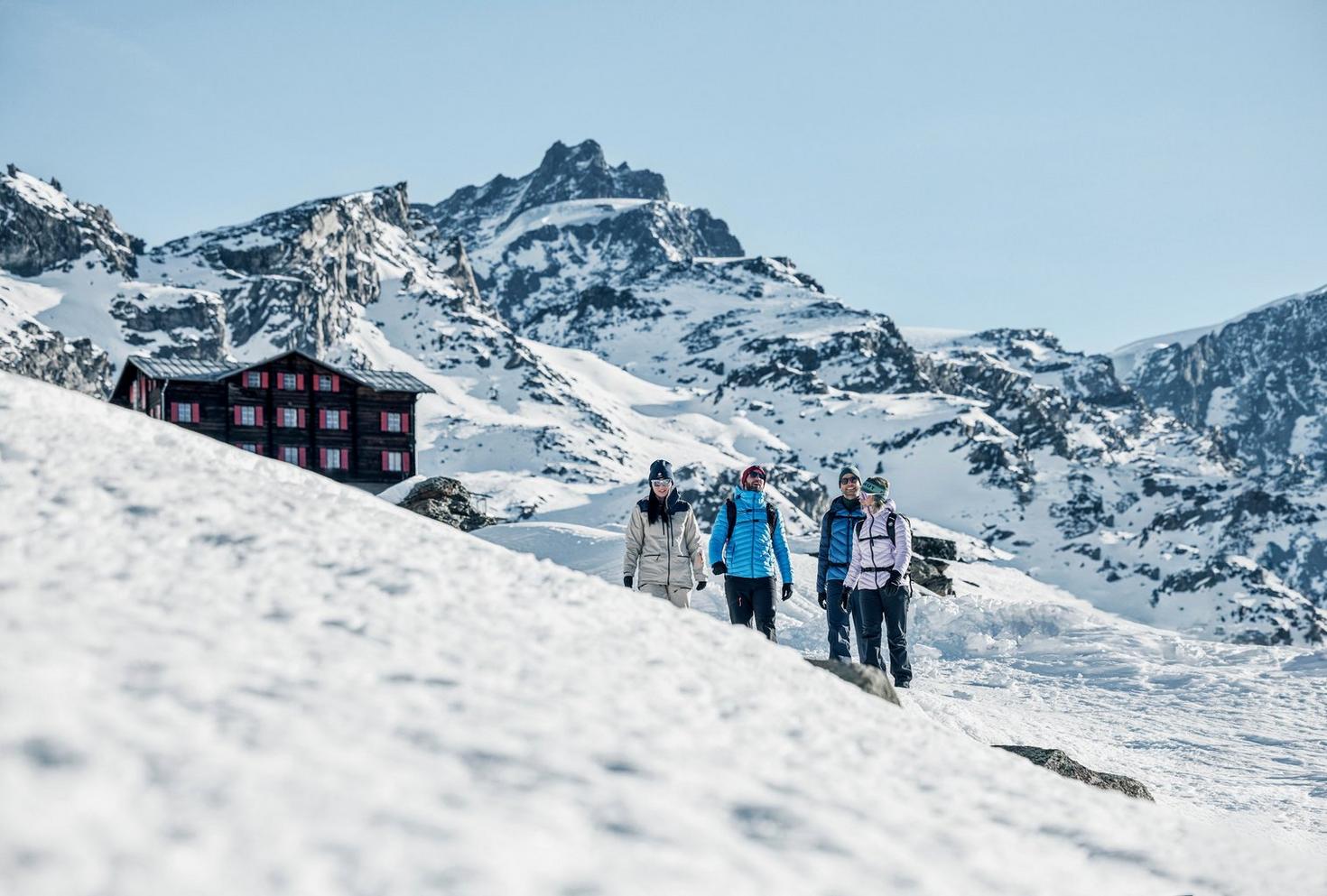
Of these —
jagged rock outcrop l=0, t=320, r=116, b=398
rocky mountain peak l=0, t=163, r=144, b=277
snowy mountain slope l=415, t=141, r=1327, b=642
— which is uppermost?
rocky mountain peak l=0, t=163, r=144, b=277

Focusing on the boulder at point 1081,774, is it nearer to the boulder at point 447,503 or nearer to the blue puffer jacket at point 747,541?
the blue puffer jacket at point 747,541

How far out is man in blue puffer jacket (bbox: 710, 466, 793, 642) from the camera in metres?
9.44

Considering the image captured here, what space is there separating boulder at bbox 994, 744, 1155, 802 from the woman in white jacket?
219cm

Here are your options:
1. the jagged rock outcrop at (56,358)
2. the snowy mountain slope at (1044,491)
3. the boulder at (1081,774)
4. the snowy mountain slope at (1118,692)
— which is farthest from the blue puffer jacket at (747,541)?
the jagged rock outcrop at (56,358)

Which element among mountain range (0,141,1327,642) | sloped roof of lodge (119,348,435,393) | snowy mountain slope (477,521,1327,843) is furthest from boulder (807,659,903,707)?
mountain range (0,141,1327,642)

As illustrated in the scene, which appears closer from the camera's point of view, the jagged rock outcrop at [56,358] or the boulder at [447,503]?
the boulder at [447,503]

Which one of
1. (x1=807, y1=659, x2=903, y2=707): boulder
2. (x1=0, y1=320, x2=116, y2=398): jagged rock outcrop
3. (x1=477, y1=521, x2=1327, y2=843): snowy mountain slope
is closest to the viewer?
(x1=807, y1=659, x2=903, y2=707): boulder

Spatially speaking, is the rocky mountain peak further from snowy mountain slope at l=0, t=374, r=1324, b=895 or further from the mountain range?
snowy mountain slope at l=0, t=374, r=1324, b=895

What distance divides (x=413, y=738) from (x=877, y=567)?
695 cm

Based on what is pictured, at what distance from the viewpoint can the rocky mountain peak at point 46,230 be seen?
430 ft

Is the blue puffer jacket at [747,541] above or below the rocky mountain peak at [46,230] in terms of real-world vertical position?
below

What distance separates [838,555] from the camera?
1038 cm

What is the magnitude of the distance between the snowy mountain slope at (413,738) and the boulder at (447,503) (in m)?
24.4

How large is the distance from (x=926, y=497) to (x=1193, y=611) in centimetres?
4868
